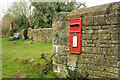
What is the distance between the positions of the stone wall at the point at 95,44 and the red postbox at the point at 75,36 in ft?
0.44

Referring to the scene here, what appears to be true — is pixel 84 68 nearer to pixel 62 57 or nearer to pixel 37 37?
pixel 62 57

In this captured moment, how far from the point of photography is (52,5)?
1886 centimetres

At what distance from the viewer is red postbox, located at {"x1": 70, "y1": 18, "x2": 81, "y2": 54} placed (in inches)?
156

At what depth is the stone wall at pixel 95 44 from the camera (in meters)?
3.33

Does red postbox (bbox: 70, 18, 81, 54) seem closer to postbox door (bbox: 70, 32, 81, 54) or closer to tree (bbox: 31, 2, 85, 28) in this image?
postbox door (bbox: 70, 32, 81, 54)

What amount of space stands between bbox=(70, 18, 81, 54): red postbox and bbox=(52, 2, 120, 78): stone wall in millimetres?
133

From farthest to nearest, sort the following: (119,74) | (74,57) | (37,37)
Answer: (37,37) < (74,57) < (119,74)

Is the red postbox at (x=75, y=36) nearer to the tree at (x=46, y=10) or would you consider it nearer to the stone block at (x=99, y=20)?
the stone block at (x=99, y=20)

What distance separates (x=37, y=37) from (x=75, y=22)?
10.7 meters

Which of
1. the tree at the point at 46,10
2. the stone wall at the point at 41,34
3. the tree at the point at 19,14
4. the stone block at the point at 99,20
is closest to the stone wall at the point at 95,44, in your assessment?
the stone block at the point at 99,20

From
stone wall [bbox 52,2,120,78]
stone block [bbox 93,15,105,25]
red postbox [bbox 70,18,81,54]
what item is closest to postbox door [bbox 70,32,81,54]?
red postbox [bbox 70,18,81,54]

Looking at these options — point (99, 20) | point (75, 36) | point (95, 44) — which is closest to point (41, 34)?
point (75, 36)

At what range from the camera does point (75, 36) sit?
4.05 m

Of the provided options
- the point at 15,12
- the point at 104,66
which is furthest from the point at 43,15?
the point at 104,66
